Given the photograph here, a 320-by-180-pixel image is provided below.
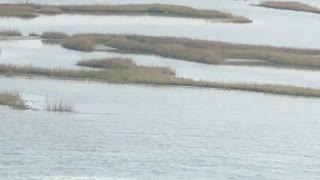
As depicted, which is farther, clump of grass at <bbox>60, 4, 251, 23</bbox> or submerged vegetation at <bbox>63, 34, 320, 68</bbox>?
clump of grass at <bbox>60, 4, 251, 23</bbox>

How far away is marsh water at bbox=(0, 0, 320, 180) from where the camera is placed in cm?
2895

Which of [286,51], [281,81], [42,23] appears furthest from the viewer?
[42,23]

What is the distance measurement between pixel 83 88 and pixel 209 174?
14.1 metres

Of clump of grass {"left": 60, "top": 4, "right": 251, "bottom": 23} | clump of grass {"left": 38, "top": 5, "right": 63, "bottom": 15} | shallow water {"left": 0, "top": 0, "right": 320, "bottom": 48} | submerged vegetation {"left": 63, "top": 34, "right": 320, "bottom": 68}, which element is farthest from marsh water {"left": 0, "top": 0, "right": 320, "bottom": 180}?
clump of grass {"left": 60, "top": 4, "right": 251, "bottom": 23}

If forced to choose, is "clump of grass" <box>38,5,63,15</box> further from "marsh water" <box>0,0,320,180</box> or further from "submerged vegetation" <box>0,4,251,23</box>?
"marsh water" <box>0,0,320,180</box>

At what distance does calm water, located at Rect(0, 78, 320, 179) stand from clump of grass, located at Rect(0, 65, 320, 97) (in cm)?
94

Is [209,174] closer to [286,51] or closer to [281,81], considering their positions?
[281,81]

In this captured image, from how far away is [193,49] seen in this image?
182 ft

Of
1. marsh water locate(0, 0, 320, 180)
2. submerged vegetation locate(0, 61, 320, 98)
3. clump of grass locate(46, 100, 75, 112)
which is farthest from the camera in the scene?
submerged vegetation locate(0, 61, 320, 98)

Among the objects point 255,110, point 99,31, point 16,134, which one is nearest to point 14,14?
point 99,31

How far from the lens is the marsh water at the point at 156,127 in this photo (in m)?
29.0

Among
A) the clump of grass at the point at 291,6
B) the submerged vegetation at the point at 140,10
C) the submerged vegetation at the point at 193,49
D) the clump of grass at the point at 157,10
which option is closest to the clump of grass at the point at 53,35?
the submerged vegetation at the point at 193,49

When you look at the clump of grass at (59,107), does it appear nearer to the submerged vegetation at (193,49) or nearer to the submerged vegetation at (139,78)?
the submerged vegetation at (139,78)

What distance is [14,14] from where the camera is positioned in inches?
2655
